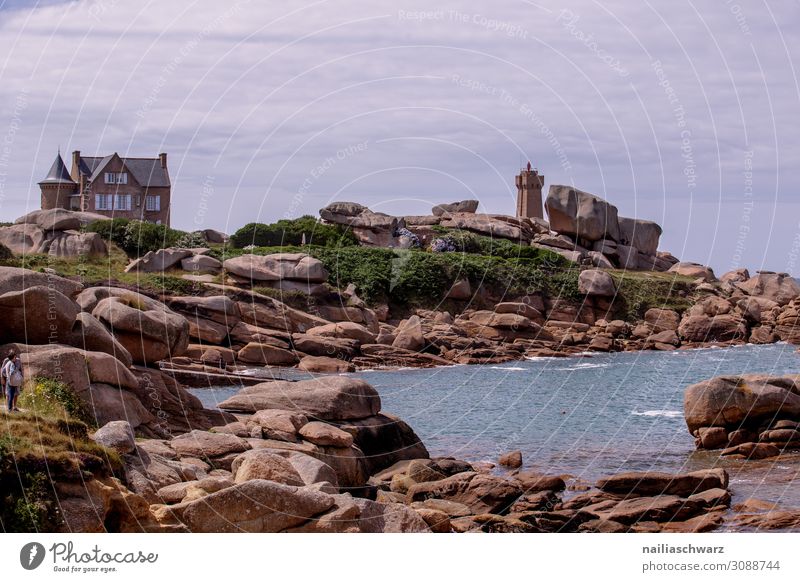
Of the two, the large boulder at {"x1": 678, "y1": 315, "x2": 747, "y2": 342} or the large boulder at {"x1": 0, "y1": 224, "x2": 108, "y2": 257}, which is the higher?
the large boulder at {"x1": 0, "y1": 224, "x2": 108, "y2": 257}

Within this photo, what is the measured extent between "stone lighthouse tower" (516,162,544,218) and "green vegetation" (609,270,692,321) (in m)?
22.3

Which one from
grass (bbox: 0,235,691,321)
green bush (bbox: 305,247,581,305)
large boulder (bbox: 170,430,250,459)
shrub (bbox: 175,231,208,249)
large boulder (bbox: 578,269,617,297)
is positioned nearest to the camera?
large boulder (bbox: 170,430,250,459)

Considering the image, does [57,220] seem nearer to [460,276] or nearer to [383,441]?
[460,276]

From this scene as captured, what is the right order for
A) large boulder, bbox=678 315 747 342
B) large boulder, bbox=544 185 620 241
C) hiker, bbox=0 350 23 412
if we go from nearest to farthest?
hiker, bbox=0 350 23 412 < large boulder, bbox=678 315 747 342 < large boulder, bbox=544 185 620 241

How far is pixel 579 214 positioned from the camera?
10075 cm

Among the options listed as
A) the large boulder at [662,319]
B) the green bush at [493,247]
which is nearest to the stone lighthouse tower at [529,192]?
the green bush at [493,247]

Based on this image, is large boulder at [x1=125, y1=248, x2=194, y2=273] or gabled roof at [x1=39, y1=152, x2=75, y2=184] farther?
gabled roof at [x1=39, y1=152, x2=75, y2=184]

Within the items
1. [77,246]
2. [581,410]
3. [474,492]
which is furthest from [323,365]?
[474,492]

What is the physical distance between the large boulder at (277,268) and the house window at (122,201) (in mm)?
22415

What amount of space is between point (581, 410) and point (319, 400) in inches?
782

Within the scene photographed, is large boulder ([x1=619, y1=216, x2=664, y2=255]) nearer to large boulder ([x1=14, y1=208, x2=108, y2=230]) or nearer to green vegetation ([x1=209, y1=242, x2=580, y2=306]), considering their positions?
green vegetation ([x1=209, y1=242, x2=580, y2=306])

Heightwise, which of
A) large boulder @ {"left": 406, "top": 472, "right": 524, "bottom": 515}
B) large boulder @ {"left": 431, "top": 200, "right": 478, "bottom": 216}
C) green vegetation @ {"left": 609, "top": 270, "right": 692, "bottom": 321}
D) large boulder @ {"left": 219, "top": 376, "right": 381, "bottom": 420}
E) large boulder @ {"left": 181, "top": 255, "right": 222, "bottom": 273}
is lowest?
large boulder @ {"left": 406, "top": 472, "right": 524, "bottom": 515}

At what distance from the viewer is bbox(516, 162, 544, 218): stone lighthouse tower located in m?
118

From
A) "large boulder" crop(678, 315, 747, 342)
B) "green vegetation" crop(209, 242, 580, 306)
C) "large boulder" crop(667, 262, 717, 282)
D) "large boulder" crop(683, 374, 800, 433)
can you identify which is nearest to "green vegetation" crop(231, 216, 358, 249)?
"green vegetation" crop(209, 242, 580, 306)
